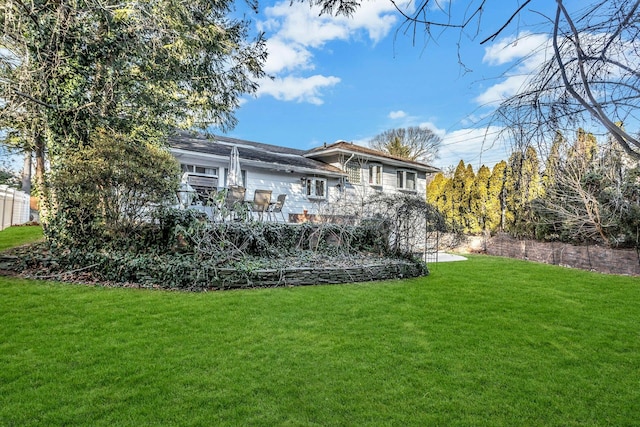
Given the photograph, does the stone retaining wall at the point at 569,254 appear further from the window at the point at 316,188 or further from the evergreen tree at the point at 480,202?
the window at the point at 316,188

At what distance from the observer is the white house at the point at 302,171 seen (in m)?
13.5

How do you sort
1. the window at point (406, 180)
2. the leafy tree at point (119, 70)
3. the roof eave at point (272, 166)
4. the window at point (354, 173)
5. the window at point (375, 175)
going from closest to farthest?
the leafy tree at point (119, 70) → the roof eave at point (272, 166) → the window at point (354, 173) → the window at point (375, 175) → the window at point (406, 180)

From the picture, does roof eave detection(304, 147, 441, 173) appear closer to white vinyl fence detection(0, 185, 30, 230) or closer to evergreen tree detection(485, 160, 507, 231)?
evergreen tree detection(485, 160, 507, 231)

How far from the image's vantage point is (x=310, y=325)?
Answer: 506 cm

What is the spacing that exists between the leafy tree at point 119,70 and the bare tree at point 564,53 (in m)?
6.35

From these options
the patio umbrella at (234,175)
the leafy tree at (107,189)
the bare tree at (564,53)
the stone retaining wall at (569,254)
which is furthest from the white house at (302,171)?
the bare tree at (564,53)

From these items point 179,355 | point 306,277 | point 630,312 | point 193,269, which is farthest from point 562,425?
point 193,269

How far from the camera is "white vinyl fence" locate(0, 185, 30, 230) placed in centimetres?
1371

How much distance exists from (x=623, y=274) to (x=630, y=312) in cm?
593

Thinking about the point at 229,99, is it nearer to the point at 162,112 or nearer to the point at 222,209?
the point at 162,112

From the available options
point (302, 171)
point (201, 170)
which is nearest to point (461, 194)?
A: point (302, 171)

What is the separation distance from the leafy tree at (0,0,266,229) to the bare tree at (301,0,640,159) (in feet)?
20.8

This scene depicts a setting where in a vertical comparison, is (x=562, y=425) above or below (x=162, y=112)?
below

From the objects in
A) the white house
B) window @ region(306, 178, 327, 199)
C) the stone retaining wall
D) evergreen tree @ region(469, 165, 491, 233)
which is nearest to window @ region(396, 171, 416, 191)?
the white house
